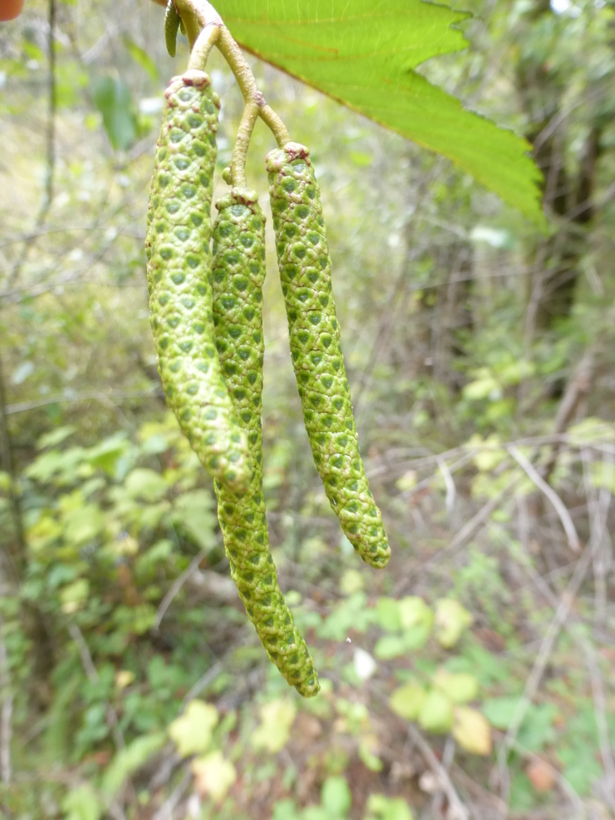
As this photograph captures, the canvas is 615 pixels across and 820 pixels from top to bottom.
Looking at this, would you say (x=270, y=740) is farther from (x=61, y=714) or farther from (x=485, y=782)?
(x=61, y=714)

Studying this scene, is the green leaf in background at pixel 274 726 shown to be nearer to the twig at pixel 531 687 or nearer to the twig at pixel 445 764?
the twig at pixel 445 764

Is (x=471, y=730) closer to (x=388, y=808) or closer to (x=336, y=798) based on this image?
(x=388, y=808)

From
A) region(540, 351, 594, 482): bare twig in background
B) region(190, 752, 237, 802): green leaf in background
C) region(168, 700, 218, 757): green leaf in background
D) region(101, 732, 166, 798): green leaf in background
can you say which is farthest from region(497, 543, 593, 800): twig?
region(101, 732, 166, 798): green leaf in background

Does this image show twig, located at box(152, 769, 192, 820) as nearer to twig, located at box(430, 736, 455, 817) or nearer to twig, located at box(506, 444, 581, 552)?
twig, located at box(430, 736, 455, 817)

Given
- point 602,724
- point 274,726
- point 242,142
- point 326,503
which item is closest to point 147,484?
point 326,503

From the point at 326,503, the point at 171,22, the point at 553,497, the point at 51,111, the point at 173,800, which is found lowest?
the point at 173,800

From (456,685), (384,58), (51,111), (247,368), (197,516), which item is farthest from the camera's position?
(197,516)

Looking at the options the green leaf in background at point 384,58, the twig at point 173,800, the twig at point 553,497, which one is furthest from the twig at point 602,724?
the green leaf in background at point 384,58
